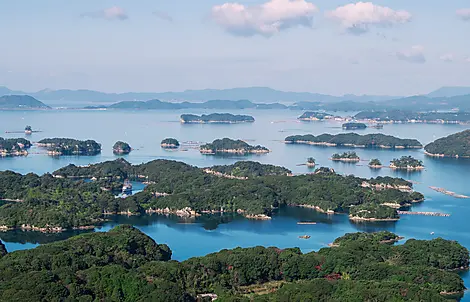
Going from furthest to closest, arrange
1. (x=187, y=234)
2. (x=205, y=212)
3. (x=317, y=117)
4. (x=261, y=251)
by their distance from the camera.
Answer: (x=317, y=117), (x=205, y=212), (x=187, y=234), (x=261, y=251)

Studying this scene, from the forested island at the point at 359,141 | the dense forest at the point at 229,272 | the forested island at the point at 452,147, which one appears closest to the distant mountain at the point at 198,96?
the forested island at the point at 359,141

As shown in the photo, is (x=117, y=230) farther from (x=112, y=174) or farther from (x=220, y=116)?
(x=220, y=116)

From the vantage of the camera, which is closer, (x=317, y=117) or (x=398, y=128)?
(x=398, y=128)

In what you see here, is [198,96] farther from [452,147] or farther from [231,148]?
[452,147]

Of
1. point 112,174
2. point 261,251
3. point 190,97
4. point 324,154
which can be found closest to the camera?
point 261,251

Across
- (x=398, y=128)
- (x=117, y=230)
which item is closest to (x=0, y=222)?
(x=117, y=230)
